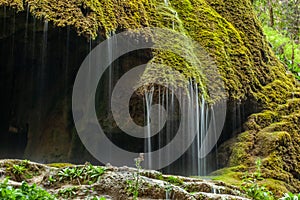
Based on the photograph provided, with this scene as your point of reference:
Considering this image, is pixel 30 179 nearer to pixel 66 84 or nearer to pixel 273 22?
pixel 66 84

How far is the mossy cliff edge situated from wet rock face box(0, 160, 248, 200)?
3162 millimetres

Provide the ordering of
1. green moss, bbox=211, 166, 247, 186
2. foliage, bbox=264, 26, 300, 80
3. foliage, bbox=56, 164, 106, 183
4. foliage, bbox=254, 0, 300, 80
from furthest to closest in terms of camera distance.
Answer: foliage, bbox=254, 0, 300, 80, foliage, bbox=264, 26, 300, 80, green moss, bbox=211, 166, 247, 186, foliage, bbox=56, 164, 106, 183

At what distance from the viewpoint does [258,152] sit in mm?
9273

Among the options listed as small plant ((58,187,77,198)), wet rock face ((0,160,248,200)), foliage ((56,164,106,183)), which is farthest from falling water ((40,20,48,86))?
small plant ((58,187,77,198))

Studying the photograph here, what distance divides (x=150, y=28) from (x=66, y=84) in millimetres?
2544

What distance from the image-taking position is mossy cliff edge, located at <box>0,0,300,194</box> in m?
7.84

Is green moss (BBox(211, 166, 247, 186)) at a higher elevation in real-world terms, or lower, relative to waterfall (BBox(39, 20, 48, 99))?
lower

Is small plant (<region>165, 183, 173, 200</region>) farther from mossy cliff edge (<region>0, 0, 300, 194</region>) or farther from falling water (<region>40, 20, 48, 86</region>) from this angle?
falling water (<region>40, 20, 48, 86</region>)

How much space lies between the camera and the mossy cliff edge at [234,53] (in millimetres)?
7836

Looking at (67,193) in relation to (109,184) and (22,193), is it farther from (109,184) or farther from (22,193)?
(22,193)

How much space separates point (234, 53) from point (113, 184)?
6.91 m

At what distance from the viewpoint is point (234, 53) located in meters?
10.9

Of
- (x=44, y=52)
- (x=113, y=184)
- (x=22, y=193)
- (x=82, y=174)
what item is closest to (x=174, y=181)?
(x=113, y=184)

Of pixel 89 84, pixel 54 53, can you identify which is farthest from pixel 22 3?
pixel 89 84
